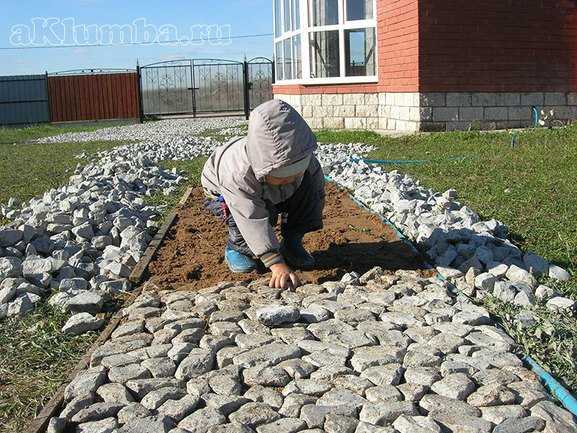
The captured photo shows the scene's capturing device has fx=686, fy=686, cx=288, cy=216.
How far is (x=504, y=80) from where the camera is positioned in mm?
12859

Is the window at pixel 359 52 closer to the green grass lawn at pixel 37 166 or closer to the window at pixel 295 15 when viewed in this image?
the window at pixel 295 15

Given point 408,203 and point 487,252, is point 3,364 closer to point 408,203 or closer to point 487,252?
point 487,252

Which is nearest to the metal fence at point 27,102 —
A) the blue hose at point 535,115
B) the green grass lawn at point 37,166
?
the green grass lawn at point 37,166

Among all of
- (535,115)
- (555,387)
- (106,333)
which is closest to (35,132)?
(535,115)

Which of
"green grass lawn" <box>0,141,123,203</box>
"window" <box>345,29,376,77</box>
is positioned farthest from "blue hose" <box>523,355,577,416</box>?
"window" <box>345,29,376,77</box>

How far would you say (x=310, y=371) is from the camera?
9.21 feet

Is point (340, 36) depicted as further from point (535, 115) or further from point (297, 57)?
point (535, 115)

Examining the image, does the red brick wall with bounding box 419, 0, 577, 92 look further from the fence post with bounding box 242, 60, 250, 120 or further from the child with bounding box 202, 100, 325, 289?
the fence post with bounding box 242, 60, 250, 120

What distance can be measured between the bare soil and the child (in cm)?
19

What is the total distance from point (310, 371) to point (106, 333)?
1.11m

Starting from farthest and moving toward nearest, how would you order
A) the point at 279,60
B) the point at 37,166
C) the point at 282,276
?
the point at 279,60
the point at 37,166
the point at 282,276

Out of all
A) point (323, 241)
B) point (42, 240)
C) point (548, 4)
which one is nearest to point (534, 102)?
point (548, 4)

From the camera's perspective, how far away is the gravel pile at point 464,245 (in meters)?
3.59

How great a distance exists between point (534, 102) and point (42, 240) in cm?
1060
